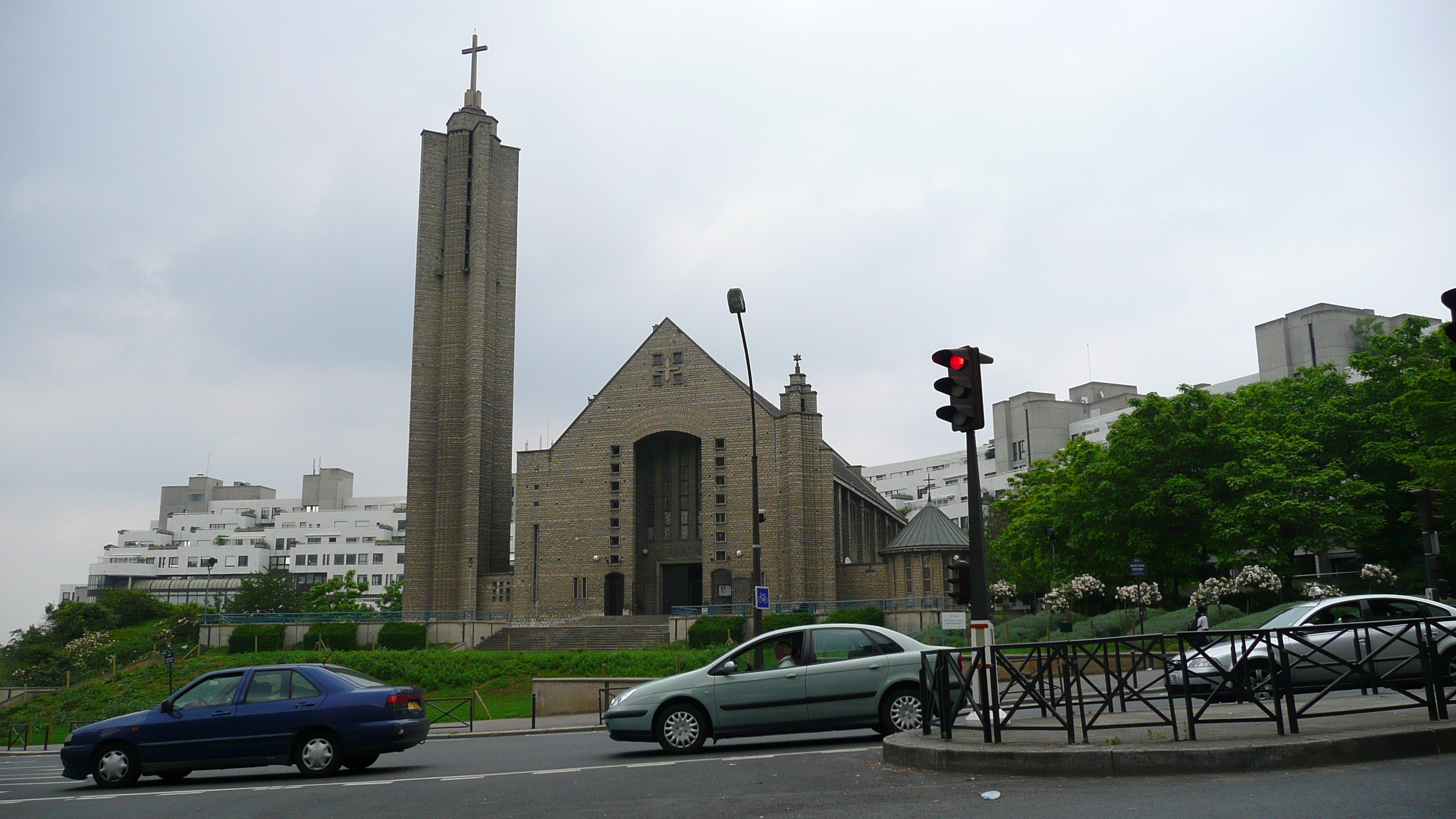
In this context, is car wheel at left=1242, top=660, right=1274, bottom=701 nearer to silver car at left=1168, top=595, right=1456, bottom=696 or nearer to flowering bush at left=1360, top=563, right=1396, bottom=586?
silver car at left=1168, top=595, right=1456, bottom=696

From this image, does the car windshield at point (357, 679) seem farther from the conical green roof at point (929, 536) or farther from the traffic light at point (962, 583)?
the conical green roof at point (929, 536)

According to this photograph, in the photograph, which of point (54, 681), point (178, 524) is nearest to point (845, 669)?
point (54, 681)

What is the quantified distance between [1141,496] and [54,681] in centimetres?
5762

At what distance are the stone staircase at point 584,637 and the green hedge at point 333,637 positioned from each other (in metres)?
5.76

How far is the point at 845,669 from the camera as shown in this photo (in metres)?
13.4

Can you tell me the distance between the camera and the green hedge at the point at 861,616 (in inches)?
1804

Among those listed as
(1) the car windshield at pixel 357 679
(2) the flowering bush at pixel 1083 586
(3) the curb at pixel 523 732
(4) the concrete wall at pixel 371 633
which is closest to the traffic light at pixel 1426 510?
(2) the flowering bush at pixel 1083 586

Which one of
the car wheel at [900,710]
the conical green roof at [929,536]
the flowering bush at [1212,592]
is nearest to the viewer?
the car wheel at [900,710]

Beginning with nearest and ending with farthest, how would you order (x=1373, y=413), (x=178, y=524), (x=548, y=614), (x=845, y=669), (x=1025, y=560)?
(x=845, y=669), (x=1373, y=413), (x=1025, y=560), (x=548, y=614), (x=178, y=524)

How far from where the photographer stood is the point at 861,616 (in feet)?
151

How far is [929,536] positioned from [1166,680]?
43032mm

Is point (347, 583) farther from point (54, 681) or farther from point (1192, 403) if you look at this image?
point (1192, 403)

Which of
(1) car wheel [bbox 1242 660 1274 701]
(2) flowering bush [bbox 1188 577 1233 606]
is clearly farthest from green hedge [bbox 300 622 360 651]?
(1) car wheel [bbox 1242 660 1274 701]

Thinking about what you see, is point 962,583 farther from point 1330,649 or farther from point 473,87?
point 473,87
